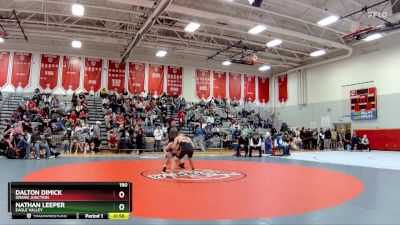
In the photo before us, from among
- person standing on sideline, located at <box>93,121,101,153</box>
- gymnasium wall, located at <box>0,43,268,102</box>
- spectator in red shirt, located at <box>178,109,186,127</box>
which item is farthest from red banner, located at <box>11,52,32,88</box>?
spectator in red shirt, located at <box>178,109,186,127</box>

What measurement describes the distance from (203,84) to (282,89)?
732cm

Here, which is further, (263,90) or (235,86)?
(263,90)

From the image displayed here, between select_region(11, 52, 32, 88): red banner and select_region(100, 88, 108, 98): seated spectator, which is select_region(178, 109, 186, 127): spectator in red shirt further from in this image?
select_region(11, 52, 32, 88): red banner

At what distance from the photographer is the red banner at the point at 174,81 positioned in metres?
23.5

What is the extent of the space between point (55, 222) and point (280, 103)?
2531 cm

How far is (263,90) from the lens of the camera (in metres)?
27.4

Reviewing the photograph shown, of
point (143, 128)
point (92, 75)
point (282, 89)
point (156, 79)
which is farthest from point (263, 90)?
point (92, 75)

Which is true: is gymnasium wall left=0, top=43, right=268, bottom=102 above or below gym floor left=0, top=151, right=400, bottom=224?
above

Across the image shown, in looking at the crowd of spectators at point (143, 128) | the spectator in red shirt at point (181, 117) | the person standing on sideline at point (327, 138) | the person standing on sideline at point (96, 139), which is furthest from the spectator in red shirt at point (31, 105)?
the person standing on sideline at point (327, 138)

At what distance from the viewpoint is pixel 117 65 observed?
2211 cm
